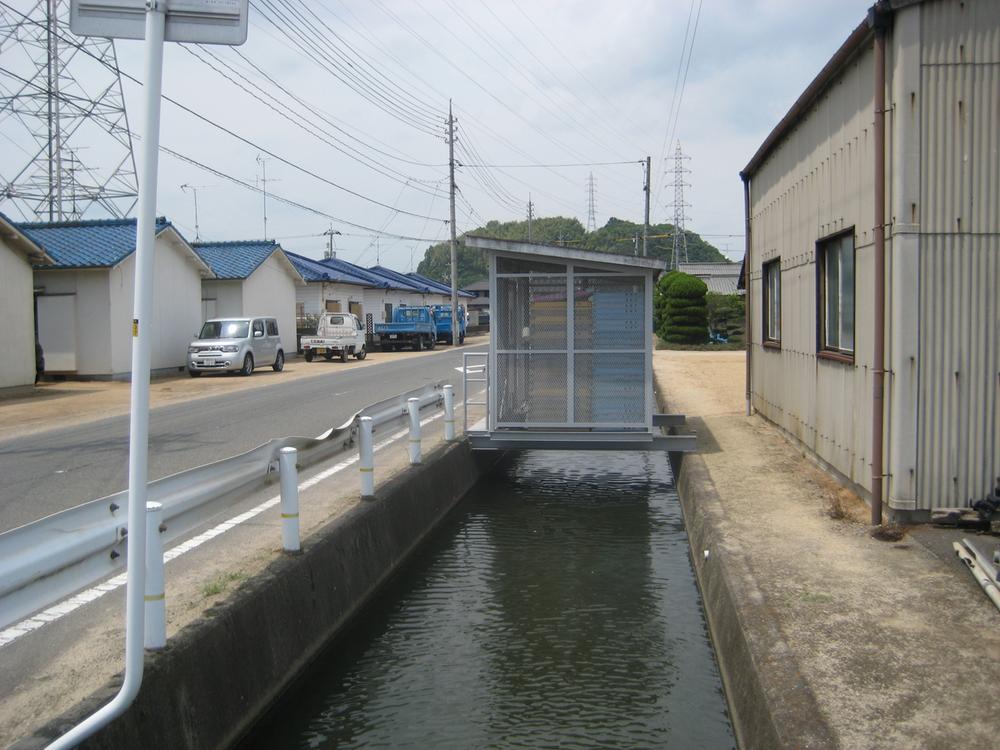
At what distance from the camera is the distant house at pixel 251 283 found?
118 feet

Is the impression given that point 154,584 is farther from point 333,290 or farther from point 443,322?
point 443,322

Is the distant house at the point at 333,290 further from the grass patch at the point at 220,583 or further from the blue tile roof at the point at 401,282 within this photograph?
the grass patch at the point at 220,583

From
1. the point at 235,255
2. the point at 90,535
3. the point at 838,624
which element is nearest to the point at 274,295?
the point at 235,255

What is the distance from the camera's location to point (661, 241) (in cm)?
10512

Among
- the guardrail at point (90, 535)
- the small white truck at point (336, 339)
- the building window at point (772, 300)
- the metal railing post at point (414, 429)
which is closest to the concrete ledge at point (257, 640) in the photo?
the guardrail at point (90, 535)

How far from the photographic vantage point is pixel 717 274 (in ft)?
246

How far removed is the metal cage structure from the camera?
11.7 meters

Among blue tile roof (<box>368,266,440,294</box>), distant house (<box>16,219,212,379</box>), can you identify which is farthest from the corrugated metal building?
blue tile roof (<box>368,266,440,294</box>)

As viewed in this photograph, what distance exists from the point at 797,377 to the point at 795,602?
614cm

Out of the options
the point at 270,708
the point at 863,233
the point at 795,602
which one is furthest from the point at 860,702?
the point at 863,233

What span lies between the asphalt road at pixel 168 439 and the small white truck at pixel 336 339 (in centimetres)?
1197

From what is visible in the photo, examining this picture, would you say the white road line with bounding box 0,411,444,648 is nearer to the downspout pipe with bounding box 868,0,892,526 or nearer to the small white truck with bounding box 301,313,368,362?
the downspout pipe with bounding box 868,0,892,526

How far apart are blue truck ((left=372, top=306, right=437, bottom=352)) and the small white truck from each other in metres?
5.90

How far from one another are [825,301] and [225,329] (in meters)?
23.1
